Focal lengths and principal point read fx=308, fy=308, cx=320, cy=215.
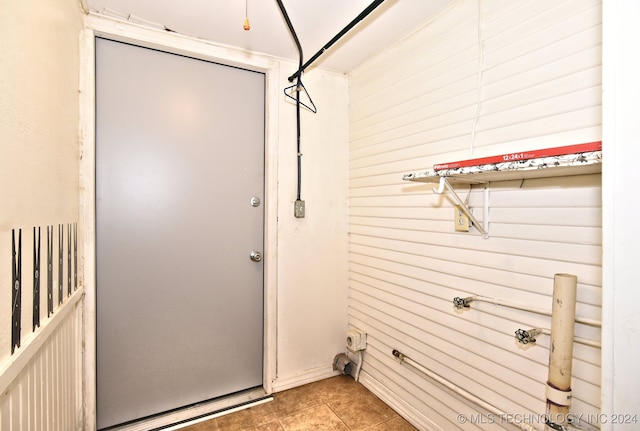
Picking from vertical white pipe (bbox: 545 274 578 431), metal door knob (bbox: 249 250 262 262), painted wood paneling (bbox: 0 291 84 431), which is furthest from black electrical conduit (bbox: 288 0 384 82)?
painted wood paneling (bbox: 0 291 84 431)

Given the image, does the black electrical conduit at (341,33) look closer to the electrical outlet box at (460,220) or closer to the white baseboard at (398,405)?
the electrical outlet box at (460,220)

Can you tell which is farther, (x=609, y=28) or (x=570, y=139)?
(x=570, y=139)

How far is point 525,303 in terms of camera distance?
4.24 ft

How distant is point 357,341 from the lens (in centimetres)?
224

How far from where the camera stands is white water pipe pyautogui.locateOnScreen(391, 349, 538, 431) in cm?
132

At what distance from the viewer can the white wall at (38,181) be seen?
83cm

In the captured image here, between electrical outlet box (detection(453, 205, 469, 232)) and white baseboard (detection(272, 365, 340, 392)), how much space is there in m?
1.51

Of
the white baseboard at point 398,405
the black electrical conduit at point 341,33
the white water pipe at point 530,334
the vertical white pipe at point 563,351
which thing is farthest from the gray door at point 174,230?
the vertical white pipe at point 563,351

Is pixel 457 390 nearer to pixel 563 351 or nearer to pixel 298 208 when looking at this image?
pixel 563 351

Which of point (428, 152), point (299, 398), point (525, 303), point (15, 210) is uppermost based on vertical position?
point (428, 152)

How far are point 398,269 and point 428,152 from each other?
745 millimetres

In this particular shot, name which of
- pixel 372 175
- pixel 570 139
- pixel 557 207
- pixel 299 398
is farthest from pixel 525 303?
pixel 299 398

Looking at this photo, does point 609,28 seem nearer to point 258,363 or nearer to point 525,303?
point 525,303

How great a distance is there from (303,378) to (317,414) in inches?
13.9
